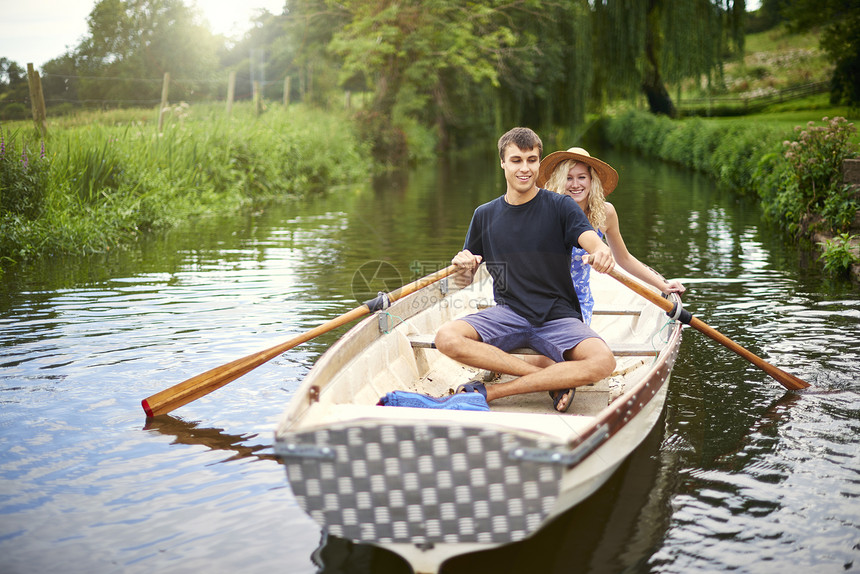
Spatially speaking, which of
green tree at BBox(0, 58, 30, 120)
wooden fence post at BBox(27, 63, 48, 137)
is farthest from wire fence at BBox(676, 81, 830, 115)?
wooden fence post at BBox(27, 63, 48, 137)

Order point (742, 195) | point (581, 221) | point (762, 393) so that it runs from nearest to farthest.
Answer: point (581, 221) < point (762, 393) < point (742, 195)

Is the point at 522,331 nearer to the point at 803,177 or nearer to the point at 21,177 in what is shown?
the point at 803,177

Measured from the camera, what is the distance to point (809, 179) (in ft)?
34.0

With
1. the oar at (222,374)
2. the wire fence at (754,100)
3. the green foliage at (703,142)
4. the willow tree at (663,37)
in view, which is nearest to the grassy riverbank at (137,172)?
the oar at (222,374)

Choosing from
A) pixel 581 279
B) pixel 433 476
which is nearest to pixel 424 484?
pixel 433 476

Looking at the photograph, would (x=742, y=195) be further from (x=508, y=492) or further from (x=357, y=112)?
(x=508, y=492)

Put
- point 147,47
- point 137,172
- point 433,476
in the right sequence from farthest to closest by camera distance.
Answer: point 147,47
point 137,172
point 433,476

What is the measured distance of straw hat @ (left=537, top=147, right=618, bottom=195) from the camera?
5074 mm

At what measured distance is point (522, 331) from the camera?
454cm

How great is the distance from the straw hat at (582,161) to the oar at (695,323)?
2.24 ft

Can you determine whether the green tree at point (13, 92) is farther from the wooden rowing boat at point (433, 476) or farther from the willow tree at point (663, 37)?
the willow tree at point (663, 37)

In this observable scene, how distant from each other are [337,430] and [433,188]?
1723cm

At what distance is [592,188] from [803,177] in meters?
6.29

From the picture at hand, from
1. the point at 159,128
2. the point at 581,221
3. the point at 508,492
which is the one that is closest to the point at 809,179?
the point at 581,221
